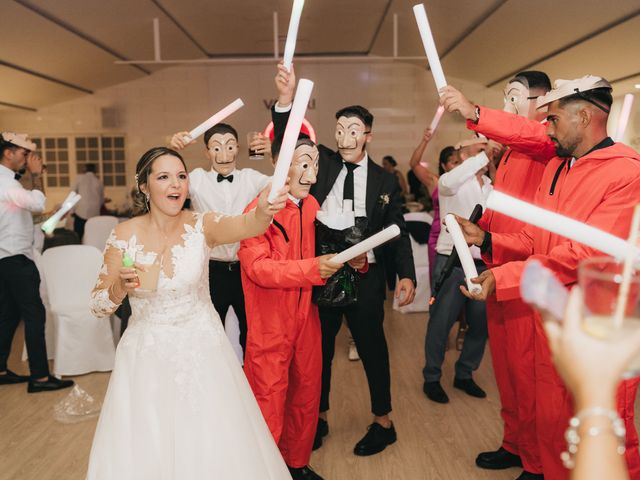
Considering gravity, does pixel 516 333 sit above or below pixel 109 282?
below

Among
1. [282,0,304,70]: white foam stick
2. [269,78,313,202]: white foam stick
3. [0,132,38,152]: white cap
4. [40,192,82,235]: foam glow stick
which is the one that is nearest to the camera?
[269,78,313,202]: white foam stick

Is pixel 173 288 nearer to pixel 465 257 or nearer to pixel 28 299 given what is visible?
pixel 465 257

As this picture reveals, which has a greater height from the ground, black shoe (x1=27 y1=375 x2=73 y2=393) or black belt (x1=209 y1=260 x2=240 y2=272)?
black belt (x1=209 y1=260 x2=240 y2=272)

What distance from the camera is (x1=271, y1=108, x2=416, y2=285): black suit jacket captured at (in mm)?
2539

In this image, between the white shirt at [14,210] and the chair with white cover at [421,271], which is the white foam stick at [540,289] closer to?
the white shirt at [14,210]

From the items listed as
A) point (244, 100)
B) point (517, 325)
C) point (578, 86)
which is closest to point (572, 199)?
point (578, 86)

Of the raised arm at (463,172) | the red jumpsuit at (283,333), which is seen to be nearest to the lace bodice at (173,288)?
the red jumpsuit at (283,333)

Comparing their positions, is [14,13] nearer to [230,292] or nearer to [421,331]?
[230,292]

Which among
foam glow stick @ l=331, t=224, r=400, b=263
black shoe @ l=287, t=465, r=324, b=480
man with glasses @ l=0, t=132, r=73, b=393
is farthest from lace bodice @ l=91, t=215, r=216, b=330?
man with glasses @ l=0, t=132, r=73, b=393

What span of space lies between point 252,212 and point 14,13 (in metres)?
4.87

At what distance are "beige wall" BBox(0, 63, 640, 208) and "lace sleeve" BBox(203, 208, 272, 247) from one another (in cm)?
744

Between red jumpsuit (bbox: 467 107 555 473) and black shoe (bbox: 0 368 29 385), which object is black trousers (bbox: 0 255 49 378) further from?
red jumpsuit (bbox: 467 107 555 473)

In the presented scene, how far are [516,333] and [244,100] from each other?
7.73 meters

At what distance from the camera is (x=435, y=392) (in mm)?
3303
